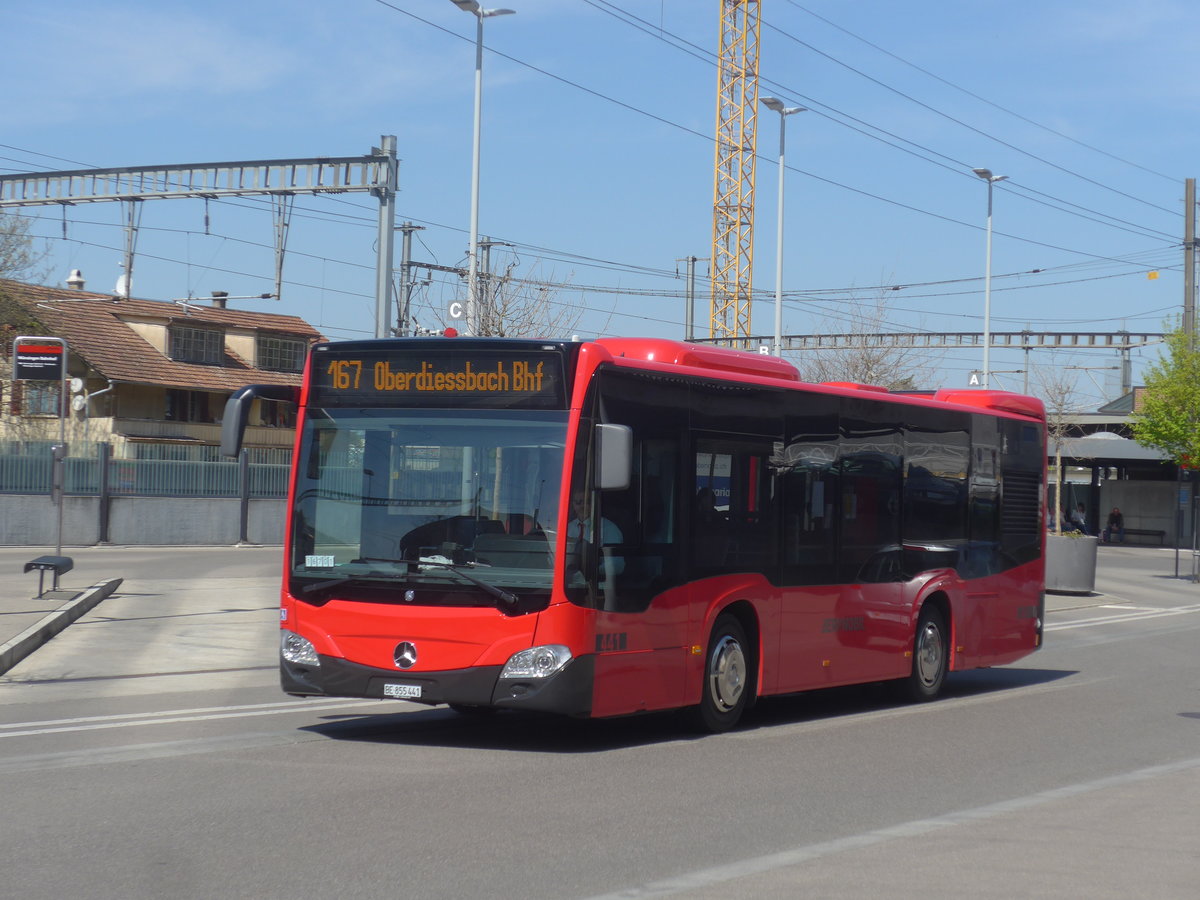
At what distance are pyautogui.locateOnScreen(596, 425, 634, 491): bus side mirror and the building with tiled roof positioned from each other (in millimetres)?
45803

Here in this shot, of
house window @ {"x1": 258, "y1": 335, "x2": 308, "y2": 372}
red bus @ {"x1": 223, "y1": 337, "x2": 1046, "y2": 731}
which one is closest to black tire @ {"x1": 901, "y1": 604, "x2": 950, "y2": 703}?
red bus @ {"x1": 223, "y1": 337, "x2": 1046, "y2": 731}

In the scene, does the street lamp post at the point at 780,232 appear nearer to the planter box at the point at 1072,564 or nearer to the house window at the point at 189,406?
the planter box at the point at 1072,564

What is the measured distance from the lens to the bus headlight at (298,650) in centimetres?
1049

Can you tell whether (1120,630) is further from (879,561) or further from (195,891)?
(195,891)

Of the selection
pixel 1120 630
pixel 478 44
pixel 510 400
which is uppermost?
pixel 478 44

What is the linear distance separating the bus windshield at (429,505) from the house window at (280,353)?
2302 inches

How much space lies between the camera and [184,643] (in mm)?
17391

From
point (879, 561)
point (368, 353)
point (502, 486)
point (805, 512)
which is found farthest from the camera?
point (879, 561)

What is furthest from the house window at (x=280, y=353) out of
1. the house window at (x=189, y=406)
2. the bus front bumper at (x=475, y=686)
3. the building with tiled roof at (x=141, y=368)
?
the bus front bumper at (x=475, y=686)

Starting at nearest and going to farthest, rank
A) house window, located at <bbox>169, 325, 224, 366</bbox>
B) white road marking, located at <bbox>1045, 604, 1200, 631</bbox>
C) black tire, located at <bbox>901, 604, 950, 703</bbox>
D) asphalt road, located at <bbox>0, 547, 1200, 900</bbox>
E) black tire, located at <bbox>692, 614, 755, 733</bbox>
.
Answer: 1. asphalt road, located at <bbox>0, 547, 1200, 900</bbox>
2. black tire, located at <bbox>692, 614, 755, 733</bbox>
3. black tire, located at <bbox>901, 604, 950, 703</bbox>
4. white road marking, located at <bbox>1045, 604, 1200, 631</bbox>
5. house window, located at <bbox>169, 325, 224, 366</bbox>

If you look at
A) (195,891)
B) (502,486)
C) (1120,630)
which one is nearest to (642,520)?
(502,486)

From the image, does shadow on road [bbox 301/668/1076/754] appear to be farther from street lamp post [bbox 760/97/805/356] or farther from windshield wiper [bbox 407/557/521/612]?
street lamp post [bbox 760/97/805/356]

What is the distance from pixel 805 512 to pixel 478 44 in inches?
678

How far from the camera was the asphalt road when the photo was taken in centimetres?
656
